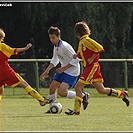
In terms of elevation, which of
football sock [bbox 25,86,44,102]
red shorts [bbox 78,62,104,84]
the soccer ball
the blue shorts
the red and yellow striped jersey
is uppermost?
the red and yellow striped jersey

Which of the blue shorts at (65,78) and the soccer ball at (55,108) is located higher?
the blue shorts at (65,78)

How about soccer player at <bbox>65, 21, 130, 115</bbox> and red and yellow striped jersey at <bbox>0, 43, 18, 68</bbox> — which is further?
red and yellow striped jersey at <bbox>0, 43, 18, 68</bbox>

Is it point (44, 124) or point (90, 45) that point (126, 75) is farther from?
point (44, 124)


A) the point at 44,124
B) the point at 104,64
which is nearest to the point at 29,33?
the point at 104,64

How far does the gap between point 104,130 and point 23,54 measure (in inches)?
896

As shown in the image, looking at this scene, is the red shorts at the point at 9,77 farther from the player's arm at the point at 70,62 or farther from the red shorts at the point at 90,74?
the red shorts at the point at 90,74

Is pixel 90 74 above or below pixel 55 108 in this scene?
above

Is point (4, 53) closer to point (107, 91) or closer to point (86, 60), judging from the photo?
point (86, 60)

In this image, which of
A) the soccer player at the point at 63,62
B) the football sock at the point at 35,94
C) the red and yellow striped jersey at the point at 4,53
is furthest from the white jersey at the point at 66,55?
the red and yellow striped jersey at the point at 4,53

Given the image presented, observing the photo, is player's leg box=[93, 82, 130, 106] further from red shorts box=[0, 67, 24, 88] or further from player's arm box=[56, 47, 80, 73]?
red shorts box=[0, 67, 24, 88]

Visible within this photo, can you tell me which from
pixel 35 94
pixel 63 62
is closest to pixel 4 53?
pixel 35 94

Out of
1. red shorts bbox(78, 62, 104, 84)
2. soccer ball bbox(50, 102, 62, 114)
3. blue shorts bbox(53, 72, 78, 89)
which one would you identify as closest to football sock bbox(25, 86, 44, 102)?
soccer ball bbox(50, 102, 62, 114)

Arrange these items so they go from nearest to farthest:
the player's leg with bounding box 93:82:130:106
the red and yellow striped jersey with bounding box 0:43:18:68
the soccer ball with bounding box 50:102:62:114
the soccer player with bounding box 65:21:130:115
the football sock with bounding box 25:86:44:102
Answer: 1. the soccer player with bounding box 65:21:130:115
2. the player's leg with bounding box 93:82:130:106
3. the red and yellow striped jersey with bounding box 0:43:18:68
4. the soccer ball with bounding box 50:102:62:114
5. the football sock with bounding box 25:86:44:102

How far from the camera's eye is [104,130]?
865cm
